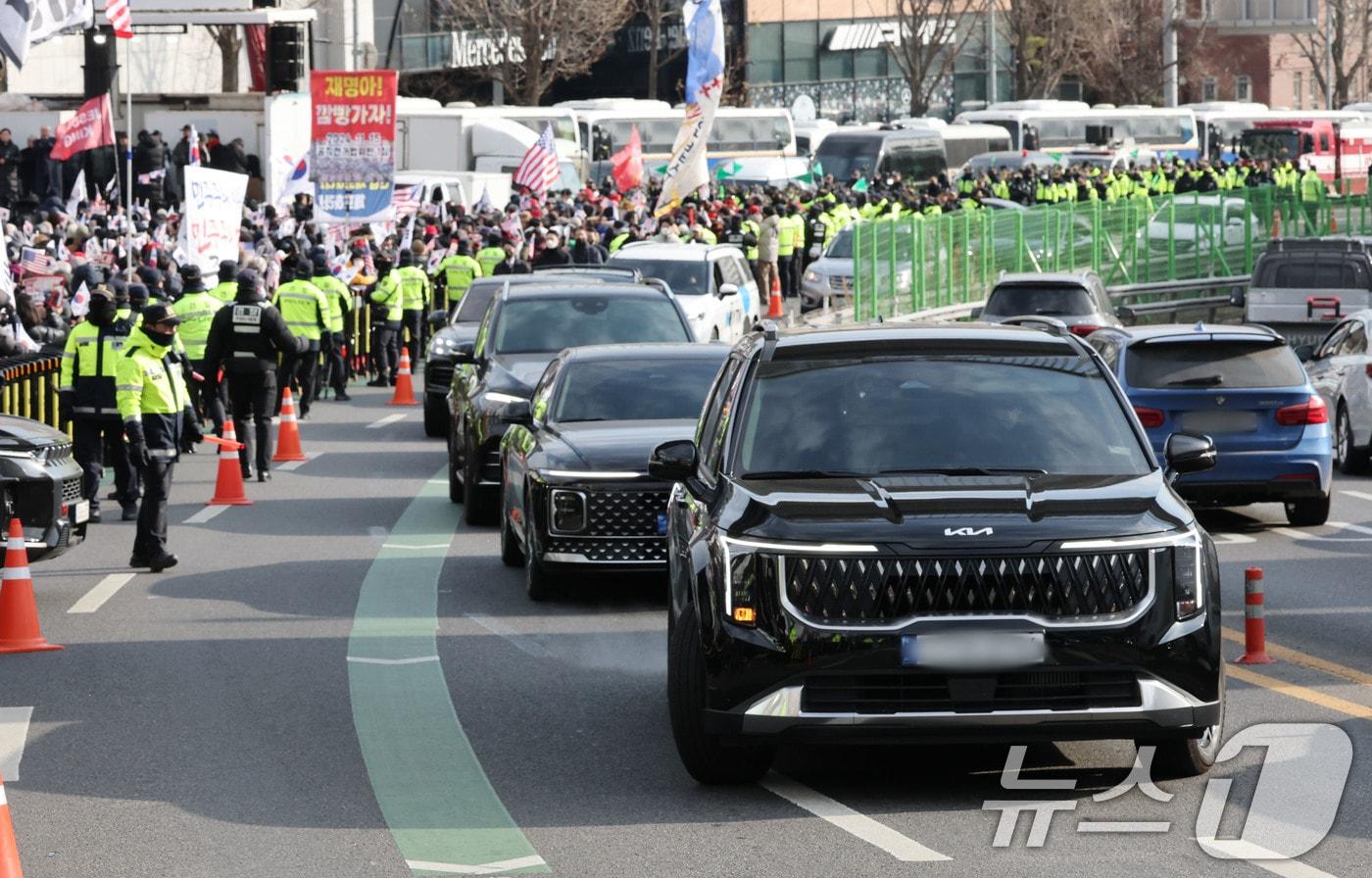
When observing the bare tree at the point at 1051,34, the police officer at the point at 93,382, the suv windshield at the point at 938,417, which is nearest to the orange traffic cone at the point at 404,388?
the police officer at the point at 93,382

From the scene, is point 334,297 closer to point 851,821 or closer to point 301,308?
point 301,308

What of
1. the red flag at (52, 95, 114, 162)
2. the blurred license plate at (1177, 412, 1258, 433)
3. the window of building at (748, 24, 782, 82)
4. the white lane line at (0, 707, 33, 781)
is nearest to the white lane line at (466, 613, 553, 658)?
the white lane line at (0, 707, 33, 781)

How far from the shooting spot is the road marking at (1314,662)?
10758mm

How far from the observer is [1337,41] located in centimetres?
9712

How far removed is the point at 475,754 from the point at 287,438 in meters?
13.8

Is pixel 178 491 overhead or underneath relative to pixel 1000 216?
underneath

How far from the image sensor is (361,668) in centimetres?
1130

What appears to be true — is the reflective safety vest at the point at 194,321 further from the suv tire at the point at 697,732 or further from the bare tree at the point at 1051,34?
the bare tree at the point at 1051,34

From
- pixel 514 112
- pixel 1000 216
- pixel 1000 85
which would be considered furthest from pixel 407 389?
pixel 1000 85

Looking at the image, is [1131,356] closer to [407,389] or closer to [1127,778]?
[1127,778]

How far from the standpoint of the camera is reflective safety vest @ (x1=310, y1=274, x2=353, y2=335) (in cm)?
2603

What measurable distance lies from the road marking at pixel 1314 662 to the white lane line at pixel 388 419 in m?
15.1

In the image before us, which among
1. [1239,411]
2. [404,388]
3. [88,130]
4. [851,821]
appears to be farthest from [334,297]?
[851,821]

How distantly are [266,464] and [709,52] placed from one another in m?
19.4
